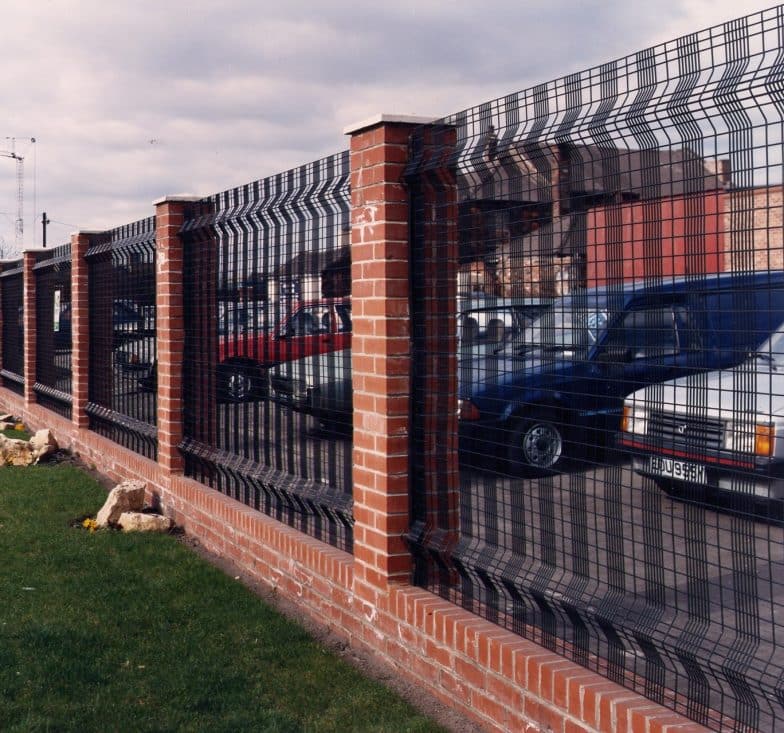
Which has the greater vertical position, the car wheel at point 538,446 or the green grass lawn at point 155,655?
the car wheel at point 538,446

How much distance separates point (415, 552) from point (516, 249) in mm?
1607

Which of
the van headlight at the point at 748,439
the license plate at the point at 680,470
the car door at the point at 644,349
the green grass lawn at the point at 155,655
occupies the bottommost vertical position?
the green grass lawn at the point at 155,655

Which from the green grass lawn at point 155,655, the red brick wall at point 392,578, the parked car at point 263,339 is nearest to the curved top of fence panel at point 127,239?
the parked car at point 263,339

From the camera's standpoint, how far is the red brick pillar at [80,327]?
36.4ft

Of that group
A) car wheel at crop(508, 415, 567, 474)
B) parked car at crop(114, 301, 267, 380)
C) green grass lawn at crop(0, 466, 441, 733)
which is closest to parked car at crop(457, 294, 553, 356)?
car wheel at crop(508, 415, 567, 474)

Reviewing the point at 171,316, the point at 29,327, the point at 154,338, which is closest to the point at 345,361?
the point at 171,316

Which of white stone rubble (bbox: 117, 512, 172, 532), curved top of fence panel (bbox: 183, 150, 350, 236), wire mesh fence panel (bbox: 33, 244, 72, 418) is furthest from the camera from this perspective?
wire mesh fence panel (bbox: 33, 244, 72, 418)

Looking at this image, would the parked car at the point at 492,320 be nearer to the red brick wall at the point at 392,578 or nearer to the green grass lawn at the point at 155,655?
the red brick wall at the point at 392,578

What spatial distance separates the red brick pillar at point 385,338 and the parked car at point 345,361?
0.38 m

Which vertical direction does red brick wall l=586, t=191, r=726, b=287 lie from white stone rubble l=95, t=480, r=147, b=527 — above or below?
above

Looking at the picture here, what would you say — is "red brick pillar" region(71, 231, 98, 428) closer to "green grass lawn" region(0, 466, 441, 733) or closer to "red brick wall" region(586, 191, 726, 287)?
"green grass lawn" region(0, 466, 441, 733)

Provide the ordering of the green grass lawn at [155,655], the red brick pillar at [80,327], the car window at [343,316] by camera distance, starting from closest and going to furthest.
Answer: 1. the green grass lawn at [155,655]
2. the car window at [343,316]
3. the red brick pillar at [80,327]

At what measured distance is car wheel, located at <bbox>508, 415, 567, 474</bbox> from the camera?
3.86 meters

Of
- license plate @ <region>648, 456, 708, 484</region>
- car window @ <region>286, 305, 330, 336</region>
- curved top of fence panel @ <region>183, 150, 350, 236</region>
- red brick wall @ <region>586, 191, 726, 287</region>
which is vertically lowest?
license plate @ <region>648, 456, 708, 484</region>
